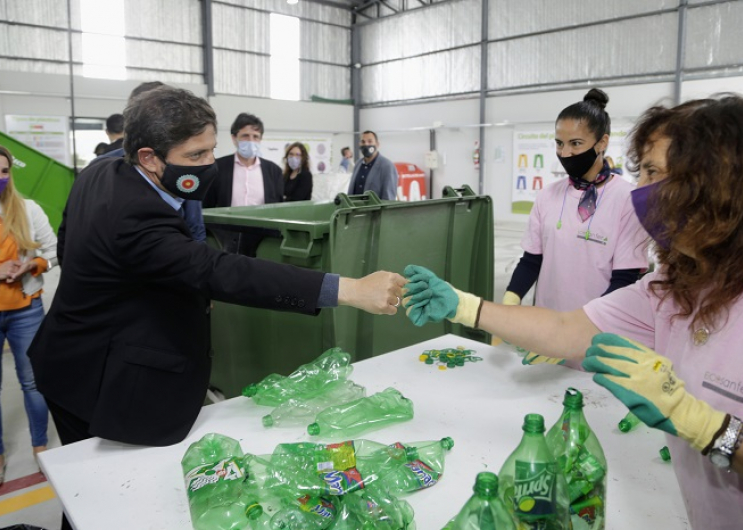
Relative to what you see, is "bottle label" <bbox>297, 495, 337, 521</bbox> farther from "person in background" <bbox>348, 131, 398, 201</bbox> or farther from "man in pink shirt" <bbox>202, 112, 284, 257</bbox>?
"person in background" <bbox>348, 131, 398, 201</bbox>

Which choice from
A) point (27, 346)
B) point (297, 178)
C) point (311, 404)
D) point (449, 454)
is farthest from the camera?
point (297, 178)

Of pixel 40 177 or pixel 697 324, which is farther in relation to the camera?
pixel 40 177

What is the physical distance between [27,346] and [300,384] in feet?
5.83

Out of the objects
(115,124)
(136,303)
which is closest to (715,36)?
(115,124)

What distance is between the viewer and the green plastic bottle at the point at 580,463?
3.58ft

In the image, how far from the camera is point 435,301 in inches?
66.6

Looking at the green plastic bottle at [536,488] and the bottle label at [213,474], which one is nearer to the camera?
the green plastic bottle at [536,488]

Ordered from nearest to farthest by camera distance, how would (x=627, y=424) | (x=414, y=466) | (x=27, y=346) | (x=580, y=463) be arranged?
1. (x=580, y=463)
2. (x=414, y=466)
3. (x=627, y=424)
4. (x=27, y=346)

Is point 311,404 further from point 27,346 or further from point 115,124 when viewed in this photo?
point 115,124

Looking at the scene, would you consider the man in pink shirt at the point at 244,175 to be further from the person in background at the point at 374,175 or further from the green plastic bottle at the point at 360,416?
the green plastic bottle at the point at 360,416

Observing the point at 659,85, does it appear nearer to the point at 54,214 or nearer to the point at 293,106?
the point at 293,106

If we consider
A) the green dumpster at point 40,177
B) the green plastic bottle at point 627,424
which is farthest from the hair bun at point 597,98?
the green dumpster at point 40,177

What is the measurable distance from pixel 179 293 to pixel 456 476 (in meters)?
0.87

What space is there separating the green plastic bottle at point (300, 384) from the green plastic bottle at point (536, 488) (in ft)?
2.89
